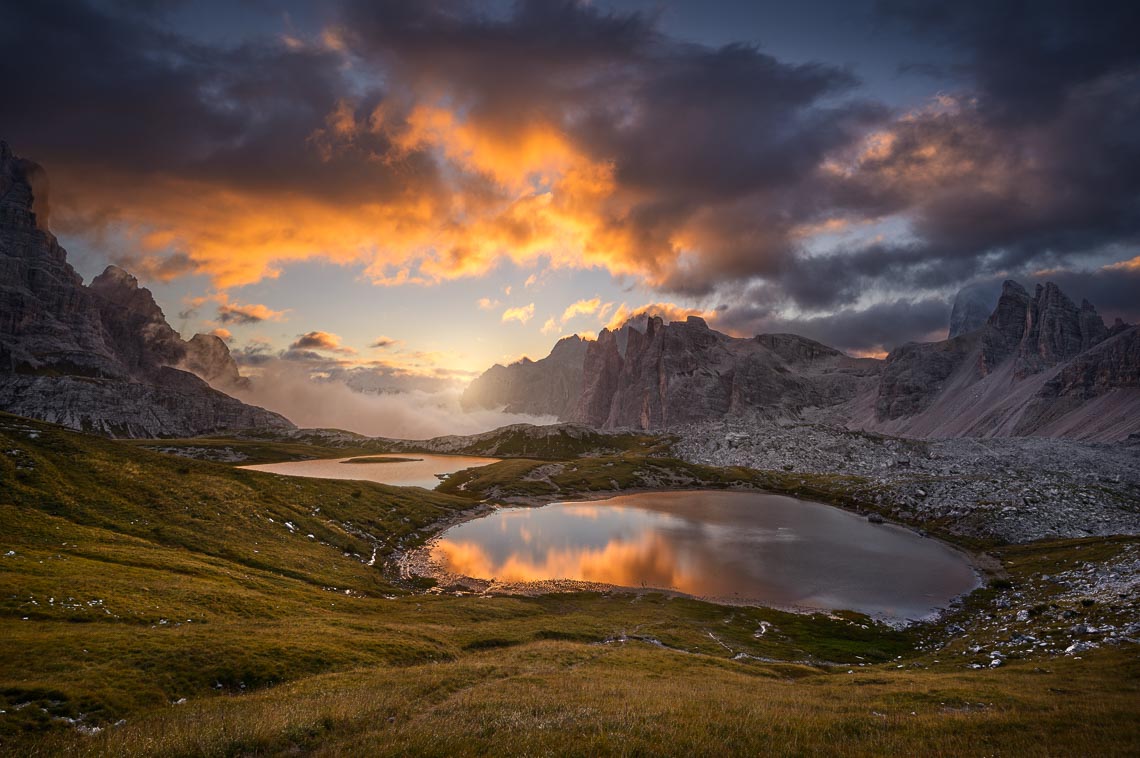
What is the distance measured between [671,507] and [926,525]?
58366 millimetres

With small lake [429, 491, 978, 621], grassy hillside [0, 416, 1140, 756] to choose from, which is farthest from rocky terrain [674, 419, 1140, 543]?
grassy hillside [0, 416, 1140, 756]

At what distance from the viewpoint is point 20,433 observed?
195 ft

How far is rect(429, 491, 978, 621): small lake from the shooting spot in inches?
2741

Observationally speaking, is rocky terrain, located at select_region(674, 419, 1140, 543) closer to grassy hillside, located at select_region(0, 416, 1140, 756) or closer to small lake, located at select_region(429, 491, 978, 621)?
small lake, located at select_region(429, 491, 978, 621)

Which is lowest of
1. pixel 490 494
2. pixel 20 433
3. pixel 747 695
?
pixel 490 494

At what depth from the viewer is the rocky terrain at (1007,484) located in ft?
319

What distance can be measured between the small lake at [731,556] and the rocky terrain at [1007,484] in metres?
13.3

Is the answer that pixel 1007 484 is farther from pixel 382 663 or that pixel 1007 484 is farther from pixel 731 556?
pixel 382 663

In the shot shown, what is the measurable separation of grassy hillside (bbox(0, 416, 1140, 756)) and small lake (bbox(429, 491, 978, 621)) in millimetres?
9555

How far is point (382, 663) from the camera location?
32094 mm

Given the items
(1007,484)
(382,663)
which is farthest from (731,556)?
(1007,484)

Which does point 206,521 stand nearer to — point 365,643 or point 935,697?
point 365,643

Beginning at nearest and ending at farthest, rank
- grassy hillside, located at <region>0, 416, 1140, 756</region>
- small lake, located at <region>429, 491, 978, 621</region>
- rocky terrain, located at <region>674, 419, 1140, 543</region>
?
grassy hillside, located at <region>0, 416, 1140, 756</region> < small lake, located at <region>429, 491, 978, 621</region> < rocky terrain, located at <region>674, 419, 1140, 543</region>

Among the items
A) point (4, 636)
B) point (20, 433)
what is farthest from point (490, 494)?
point (4, 636)
